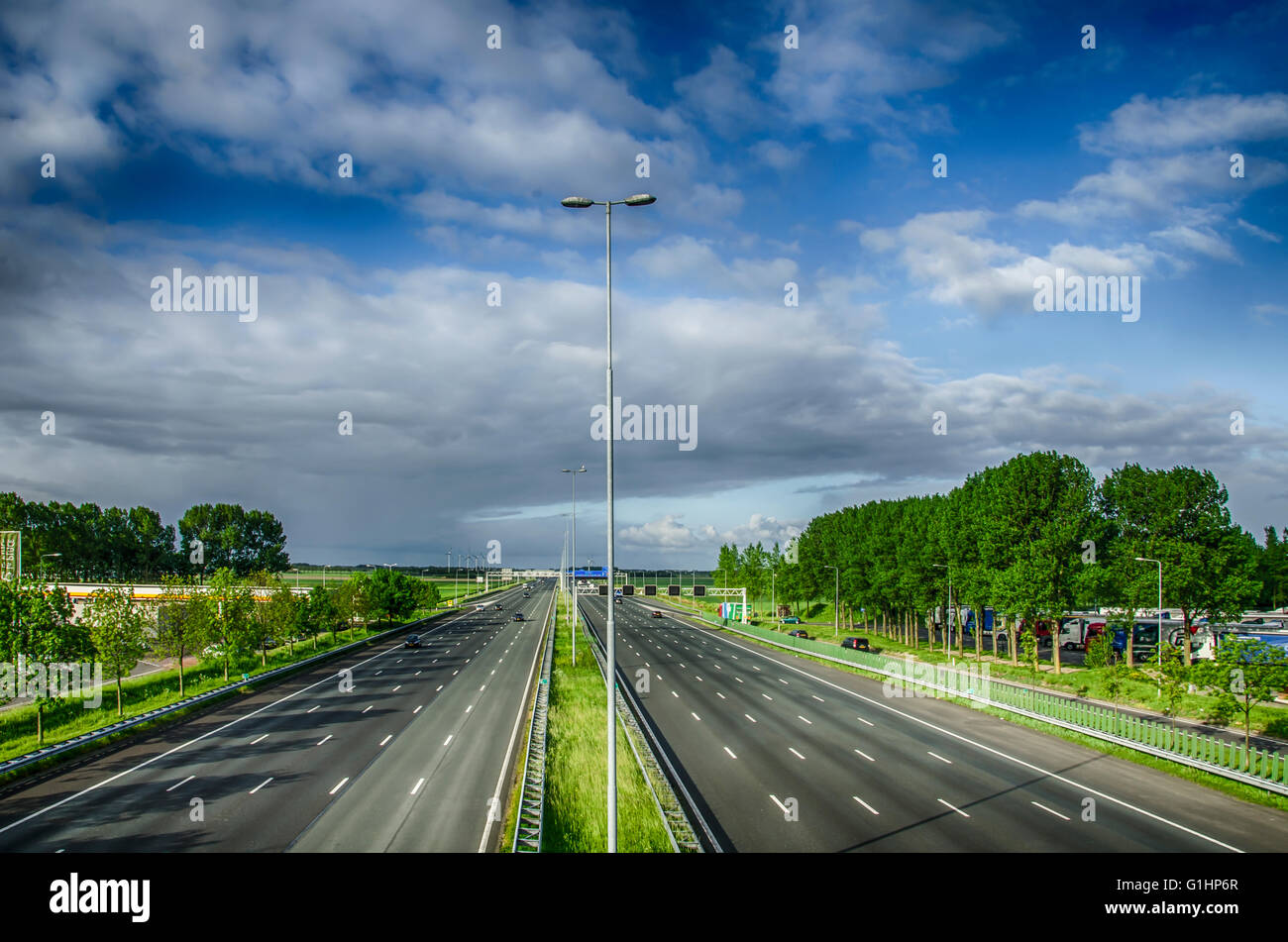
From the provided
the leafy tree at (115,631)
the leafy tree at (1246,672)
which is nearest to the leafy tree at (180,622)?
the leafy tree at (115,631)

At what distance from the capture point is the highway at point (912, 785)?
21.4 meters

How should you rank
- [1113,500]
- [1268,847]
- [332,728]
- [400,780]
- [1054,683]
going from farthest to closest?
1. [1113,500]
2. [1054,683]
3. [332,728]
4. [400,780]
5. [1268,847]

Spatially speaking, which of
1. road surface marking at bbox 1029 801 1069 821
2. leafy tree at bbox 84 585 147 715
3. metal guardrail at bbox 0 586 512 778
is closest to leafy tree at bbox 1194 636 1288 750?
road surface marking at bbox 1029 801 1069 821

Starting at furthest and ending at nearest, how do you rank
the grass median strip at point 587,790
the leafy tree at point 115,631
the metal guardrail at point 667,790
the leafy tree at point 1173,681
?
the leafy tree at point 115,631 → the leafy tree at point 1173,681 → the metal guardrail at point 667,790 → the grass median strip at point 587,790

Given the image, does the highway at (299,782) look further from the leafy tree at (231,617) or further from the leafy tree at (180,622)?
the leafy tree at (231,617)

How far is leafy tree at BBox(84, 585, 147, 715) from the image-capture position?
3941cm

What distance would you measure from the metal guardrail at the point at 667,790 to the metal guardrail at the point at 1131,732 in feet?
66.2

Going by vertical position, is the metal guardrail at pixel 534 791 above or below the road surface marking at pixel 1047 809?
above

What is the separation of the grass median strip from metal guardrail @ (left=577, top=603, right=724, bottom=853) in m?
0.31

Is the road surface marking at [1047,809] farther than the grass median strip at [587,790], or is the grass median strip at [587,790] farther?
the road surface marking at [1047,809]

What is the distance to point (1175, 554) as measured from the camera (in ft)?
185
